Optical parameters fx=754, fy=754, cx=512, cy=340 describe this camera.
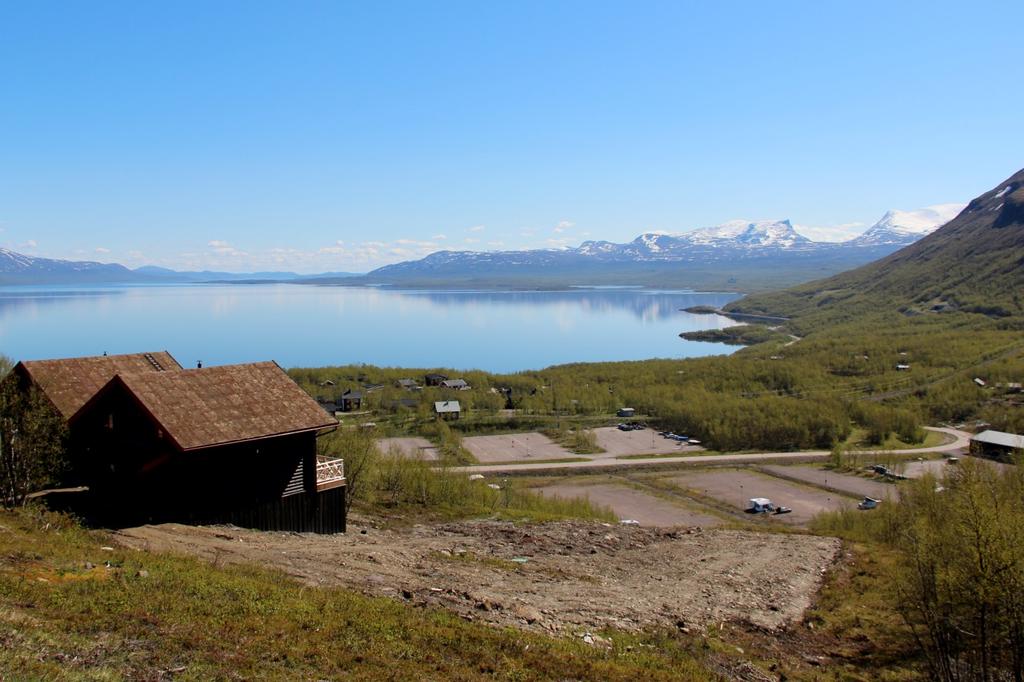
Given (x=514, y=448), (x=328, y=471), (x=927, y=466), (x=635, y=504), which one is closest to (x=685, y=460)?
(x=514, y=448)

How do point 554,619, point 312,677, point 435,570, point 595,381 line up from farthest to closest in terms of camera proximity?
point 595,381 < point 435,570 < point 554,619 < point 312,677

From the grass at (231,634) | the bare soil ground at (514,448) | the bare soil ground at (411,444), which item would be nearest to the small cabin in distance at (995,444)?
the bare soil ground at (514,448)

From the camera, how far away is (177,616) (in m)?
11.3

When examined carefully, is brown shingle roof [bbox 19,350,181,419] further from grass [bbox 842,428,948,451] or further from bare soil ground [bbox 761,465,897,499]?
grass [bbox 842,428,948,451]

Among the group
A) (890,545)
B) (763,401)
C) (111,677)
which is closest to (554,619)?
(111,677)

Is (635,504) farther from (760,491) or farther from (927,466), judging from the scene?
(927,466)

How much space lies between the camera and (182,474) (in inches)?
768

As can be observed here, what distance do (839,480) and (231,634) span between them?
5807cm

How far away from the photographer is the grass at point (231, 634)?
9.78m

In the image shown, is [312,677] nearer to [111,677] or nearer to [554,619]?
[111,677]

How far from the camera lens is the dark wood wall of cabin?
762 inches

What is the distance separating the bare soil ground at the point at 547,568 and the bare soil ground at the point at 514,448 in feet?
137

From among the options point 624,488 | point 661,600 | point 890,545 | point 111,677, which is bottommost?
point 624,488

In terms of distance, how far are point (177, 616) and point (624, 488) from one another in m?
48.3
